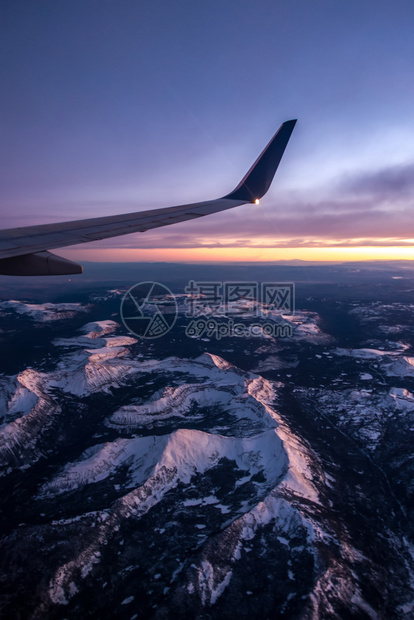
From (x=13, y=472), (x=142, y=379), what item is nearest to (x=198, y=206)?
(x=13, y=472)

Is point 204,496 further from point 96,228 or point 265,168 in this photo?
point 265,168

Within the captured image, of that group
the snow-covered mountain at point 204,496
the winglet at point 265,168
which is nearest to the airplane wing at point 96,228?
the winglet at point 265,168

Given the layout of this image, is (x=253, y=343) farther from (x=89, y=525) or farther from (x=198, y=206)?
(x=198, y=206)

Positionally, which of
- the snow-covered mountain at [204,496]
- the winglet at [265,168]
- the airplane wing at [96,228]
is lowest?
the snow-covered mountain at [204,496]

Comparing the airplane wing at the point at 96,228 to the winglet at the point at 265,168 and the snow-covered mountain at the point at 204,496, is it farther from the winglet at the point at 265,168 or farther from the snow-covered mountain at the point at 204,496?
the snow-covered mountain at the point at 204,496

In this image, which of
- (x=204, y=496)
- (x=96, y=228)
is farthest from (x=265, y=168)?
(x=204, y=496)

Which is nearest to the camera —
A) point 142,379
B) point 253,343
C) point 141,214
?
point 141,214

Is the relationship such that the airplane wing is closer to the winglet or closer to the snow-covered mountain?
the winglet
